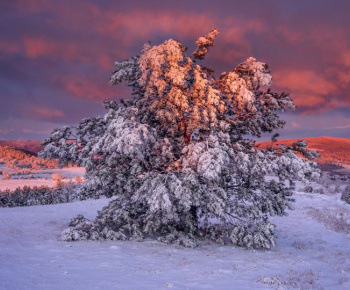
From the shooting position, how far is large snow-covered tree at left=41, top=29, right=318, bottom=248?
13461 millimetres

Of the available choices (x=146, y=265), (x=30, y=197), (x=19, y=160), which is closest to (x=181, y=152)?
(x=146, y=265)

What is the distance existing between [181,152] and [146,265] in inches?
208

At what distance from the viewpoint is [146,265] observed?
421 inches

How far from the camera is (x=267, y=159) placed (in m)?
14.1

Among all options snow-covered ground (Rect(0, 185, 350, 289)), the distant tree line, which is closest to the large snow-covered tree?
snow-covered ground (Rect(0, 185, 350, 289))

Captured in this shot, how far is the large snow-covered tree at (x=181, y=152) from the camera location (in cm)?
1346

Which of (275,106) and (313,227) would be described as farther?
(313,227)

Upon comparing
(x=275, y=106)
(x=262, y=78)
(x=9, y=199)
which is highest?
(x=262, y=78)

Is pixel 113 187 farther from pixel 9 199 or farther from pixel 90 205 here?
pixel 9 199

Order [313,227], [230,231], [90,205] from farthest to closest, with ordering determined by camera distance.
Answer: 1. [90,205]
2. [313,227]
3. [230,231]

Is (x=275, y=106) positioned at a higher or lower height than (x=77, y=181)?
higher

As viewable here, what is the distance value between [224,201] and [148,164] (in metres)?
3.69

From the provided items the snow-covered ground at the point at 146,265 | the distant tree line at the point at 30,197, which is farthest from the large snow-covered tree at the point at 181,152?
the distant tree line at the point at 30,197

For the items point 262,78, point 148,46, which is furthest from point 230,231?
point 148,46
